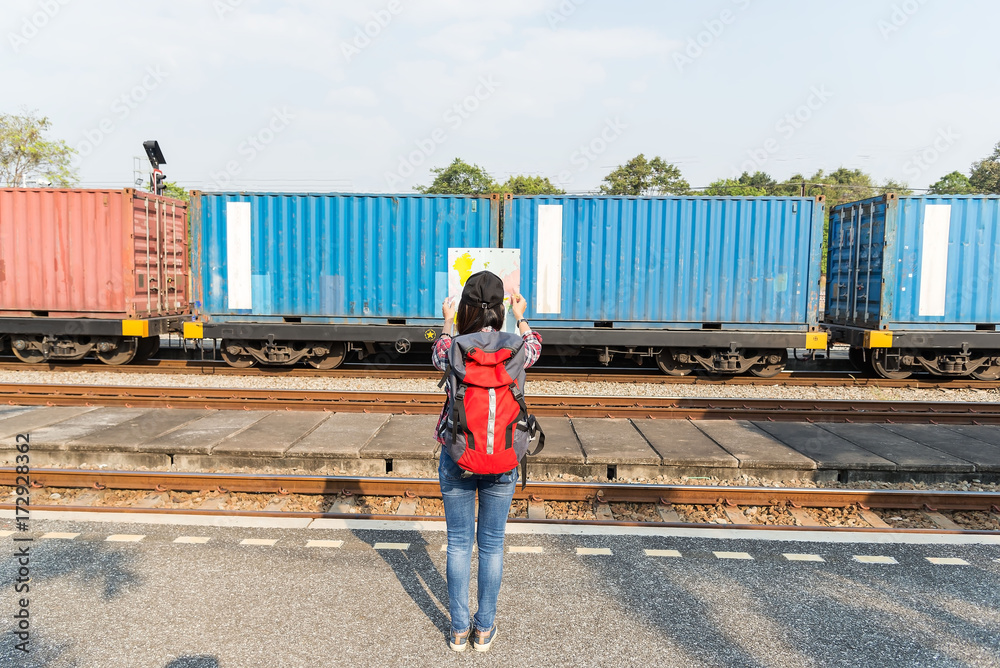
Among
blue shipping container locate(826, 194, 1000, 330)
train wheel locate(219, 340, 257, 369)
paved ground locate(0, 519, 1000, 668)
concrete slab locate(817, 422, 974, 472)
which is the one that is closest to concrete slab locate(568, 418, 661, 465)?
paved ground locate(0, 519, 1000, 668)

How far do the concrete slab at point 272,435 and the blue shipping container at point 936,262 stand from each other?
963 centimetres

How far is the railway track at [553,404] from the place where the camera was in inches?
312

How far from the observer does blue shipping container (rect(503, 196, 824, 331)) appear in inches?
425

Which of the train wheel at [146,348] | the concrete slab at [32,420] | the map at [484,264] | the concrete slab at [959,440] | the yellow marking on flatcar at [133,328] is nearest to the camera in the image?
the concrete slab at [959,440]

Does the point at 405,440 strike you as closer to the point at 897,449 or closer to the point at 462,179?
the point at 897,449

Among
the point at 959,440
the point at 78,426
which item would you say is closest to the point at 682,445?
the point at 959,440

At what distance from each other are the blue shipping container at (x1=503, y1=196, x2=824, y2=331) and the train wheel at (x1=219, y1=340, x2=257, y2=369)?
5.28 meters

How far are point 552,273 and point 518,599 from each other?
7.79 m

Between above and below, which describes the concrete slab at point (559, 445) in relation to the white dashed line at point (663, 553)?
above

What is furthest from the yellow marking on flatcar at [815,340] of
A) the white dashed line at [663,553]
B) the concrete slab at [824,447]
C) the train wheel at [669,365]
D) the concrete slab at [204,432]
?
the concrete slab at [204,432]

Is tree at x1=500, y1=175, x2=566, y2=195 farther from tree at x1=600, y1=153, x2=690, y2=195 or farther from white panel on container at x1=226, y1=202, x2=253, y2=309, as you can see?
white panel on container at x1=226, y1=202, x2=253, y2=309

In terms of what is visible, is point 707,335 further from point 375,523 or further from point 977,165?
point 977,165

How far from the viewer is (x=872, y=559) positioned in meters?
4.28

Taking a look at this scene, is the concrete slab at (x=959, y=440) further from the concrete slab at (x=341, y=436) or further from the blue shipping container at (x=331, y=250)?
the blue shipping container at (x=331, y=250)
